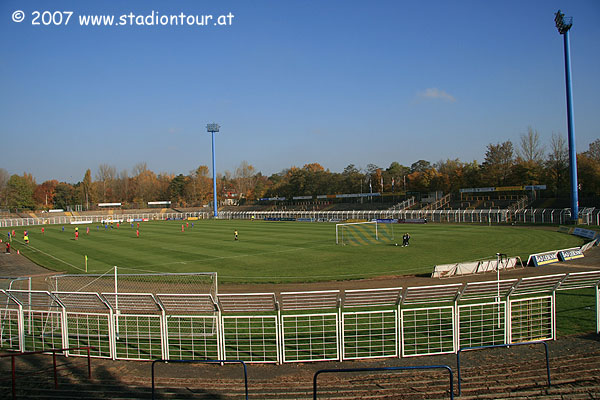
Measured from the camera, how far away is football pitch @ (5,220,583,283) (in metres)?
25.2

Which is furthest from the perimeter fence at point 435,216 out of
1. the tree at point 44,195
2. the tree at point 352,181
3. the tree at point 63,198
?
the tree at point 44,195

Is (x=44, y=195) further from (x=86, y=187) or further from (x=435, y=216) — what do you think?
(x=435, y=216)

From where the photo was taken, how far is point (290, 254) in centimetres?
3234

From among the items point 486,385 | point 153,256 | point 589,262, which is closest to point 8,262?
point 153,256

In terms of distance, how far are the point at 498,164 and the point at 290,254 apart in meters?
67.1

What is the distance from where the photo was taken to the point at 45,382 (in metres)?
8.35

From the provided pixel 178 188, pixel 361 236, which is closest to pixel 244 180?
pixel 178 188

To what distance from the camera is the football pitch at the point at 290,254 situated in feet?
82.6

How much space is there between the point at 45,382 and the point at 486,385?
29.3 feet

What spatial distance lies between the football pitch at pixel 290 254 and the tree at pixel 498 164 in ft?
119

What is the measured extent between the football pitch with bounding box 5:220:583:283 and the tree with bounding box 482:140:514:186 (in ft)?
119

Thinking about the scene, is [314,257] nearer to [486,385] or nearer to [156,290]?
[156,290]

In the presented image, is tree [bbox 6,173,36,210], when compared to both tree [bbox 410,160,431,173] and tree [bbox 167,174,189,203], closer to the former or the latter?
tree [bbox 167,174,189,203]

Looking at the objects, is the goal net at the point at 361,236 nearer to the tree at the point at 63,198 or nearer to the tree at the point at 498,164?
the tree at the point at 498,164
